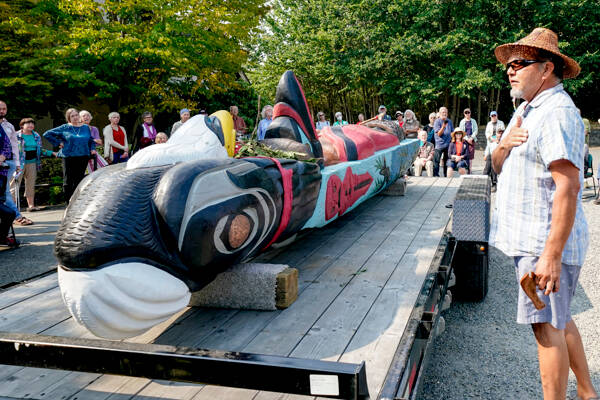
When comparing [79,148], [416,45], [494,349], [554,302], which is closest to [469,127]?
[79,148]

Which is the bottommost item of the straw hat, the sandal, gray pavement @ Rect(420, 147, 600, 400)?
gray pavement @ Rect(420, 147, 600, 400)

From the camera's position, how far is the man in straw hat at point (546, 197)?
77.2 inches

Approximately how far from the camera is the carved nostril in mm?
2304

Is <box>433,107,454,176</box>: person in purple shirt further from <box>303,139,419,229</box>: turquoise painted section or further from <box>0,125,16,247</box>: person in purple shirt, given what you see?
<box>0,125,16,247</box>: person in purple shirt

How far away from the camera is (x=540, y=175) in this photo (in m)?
2.07

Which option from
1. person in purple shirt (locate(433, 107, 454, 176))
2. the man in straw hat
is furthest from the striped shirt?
person in purple shirt (locate(433, 107, 454, 176))

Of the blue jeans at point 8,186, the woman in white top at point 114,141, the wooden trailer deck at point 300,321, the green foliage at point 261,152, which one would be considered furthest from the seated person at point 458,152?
the blue jeans at point 8,186

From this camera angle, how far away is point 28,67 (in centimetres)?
1188

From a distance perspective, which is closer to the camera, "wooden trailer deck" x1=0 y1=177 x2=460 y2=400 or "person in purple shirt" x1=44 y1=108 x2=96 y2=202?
"wooden trailer deck" x1=0 y1=177 x2=460 y2=400

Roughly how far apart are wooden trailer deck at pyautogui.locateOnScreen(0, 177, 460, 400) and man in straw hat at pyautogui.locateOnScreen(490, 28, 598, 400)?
643 mm

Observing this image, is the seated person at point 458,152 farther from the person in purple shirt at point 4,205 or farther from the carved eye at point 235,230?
the carved eye at point 235,230

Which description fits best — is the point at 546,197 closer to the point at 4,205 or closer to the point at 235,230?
the point at 235,230

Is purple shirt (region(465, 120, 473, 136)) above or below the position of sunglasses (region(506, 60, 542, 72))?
below

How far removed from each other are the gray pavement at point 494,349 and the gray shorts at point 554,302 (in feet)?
3.23
